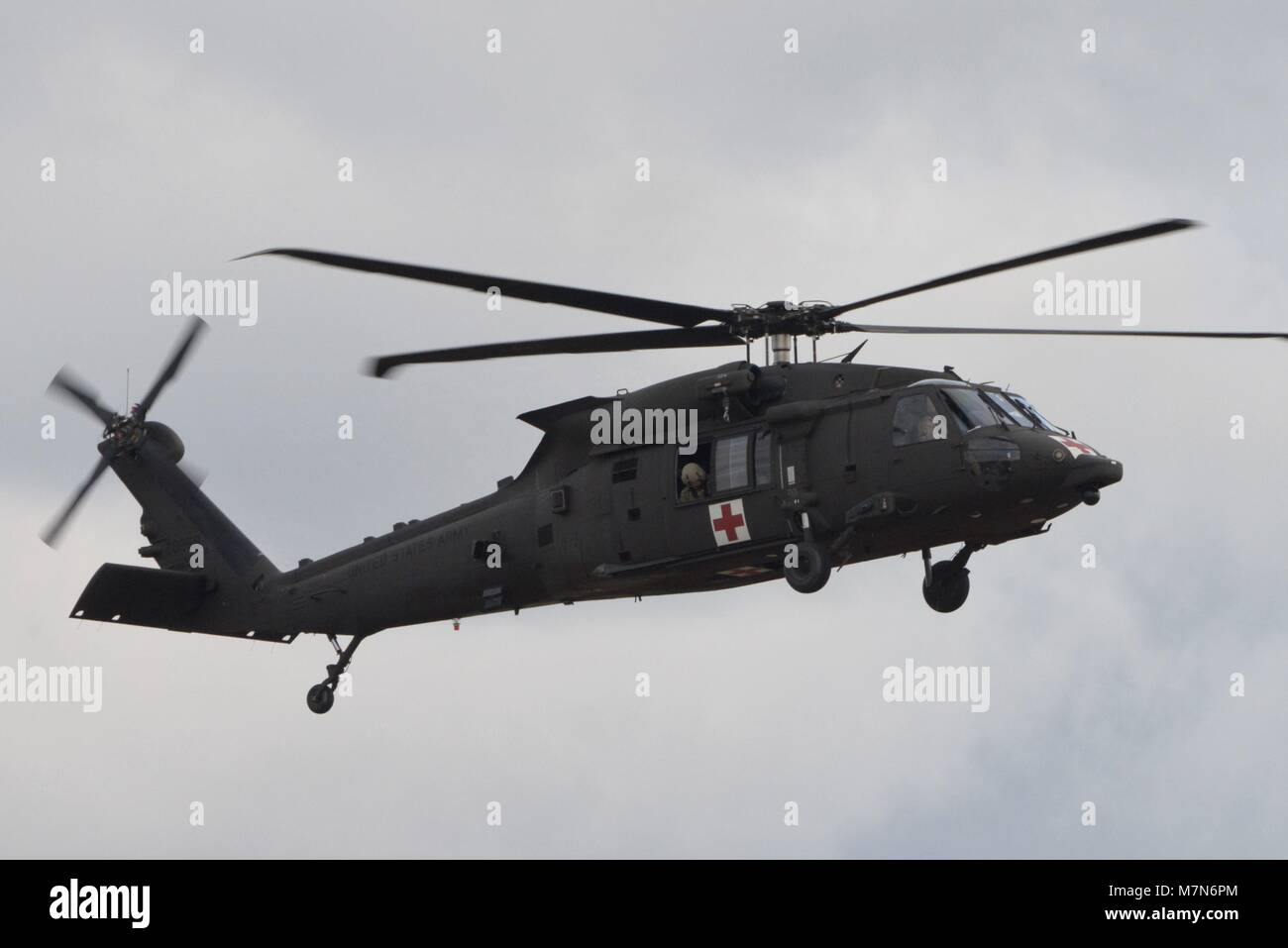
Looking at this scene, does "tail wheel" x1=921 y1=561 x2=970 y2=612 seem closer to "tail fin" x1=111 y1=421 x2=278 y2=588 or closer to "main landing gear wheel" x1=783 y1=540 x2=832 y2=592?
"main landing gear wheel" x1=783 y1=540 x2=832 y2=592

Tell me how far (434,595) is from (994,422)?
9.57 metres

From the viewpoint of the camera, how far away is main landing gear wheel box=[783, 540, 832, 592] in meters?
28.0

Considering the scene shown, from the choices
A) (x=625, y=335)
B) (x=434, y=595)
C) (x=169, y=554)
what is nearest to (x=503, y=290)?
(x=625, y=335)

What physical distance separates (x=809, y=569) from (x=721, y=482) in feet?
6.50

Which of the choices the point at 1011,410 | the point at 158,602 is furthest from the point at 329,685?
the point at 1011,410

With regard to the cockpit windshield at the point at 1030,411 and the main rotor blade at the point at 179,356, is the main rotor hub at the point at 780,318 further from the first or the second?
the main rotor blade at the point at 179,356

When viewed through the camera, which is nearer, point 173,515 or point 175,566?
point 175,566

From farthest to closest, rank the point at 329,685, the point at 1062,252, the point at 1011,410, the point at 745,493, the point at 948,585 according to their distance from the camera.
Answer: the point at 329,685 → the point at 948,585 → the point at 745,493 → the point at 1011,410 → the point at 1062,252

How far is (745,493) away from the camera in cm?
2894

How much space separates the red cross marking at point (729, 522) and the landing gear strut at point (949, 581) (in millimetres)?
2670

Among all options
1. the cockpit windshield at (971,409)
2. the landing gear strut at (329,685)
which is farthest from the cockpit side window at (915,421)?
the landing gear strut at (329,685)

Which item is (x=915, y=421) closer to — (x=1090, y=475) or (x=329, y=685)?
(x=1090, y=475)

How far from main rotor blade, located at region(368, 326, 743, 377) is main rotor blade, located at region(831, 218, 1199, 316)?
293 centimetres

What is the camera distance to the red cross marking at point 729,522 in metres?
28.9
